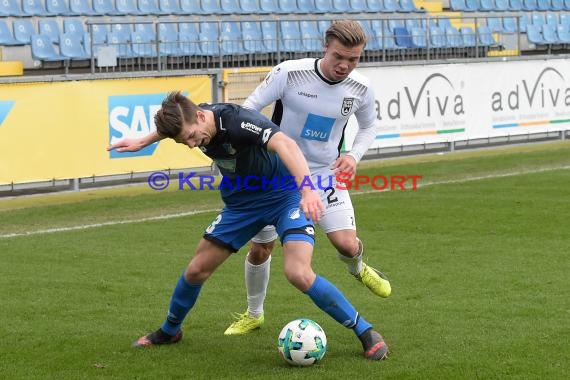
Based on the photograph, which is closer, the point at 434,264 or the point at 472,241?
the point at 434,264

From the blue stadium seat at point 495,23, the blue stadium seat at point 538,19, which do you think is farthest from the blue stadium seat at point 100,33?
the blue stadium seat at point 538,19

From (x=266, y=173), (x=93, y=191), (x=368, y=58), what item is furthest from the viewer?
(x=368, y=58)

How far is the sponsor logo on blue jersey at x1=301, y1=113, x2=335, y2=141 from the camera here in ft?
24.3

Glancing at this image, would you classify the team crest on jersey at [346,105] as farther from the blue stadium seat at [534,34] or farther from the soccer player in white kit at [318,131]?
the blue stadium seat at [534,34]

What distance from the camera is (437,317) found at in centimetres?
765

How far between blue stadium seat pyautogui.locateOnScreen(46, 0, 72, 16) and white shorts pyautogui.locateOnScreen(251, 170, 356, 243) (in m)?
13.5

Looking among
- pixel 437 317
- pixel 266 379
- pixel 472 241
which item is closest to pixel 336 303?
pixel 266 379

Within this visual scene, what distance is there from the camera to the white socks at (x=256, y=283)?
746 centimetres

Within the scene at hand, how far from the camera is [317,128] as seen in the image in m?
7.43

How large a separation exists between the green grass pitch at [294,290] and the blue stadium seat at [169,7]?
23.0ft

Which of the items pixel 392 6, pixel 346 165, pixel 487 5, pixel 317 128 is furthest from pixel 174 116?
pixel 487 5

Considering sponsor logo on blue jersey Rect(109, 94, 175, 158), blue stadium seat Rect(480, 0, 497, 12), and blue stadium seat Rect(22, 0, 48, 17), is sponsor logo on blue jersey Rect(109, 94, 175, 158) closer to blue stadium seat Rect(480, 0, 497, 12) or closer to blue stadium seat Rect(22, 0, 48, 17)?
blue stadium seat Rect(22, 0, 48, 17)

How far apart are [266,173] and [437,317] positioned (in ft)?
5.98

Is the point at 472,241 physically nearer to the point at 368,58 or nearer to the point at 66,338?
the point at 66,338
